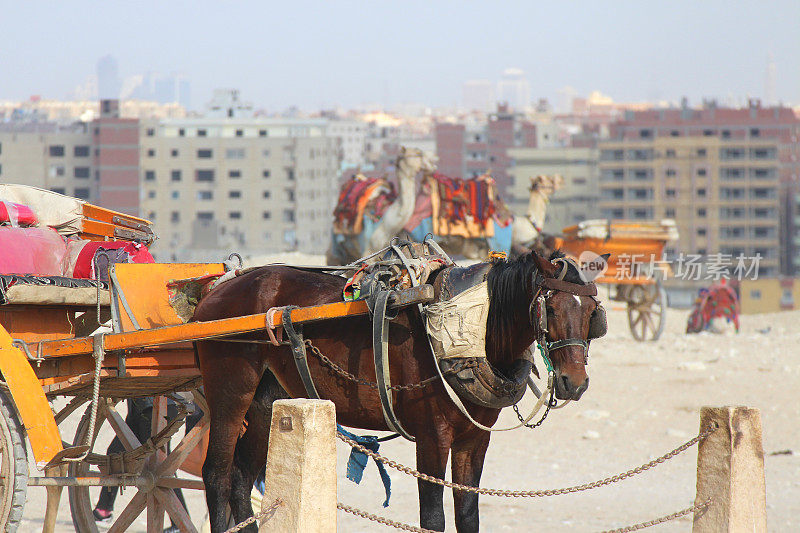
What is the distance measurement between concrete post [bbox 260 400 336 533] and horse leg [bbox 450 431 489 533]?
4.36ft

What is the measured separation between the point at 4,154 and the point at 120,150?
921 centimetres

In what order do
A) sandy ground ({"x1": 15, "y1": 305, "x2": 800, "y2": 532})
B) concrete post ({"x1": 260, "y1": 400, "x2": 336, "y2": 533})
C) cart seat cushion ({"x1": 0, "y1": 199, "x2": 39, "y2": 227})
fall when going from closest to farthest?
concrete post ({"x1": 260, "y1": 400, "x2": 336, "y2": 533}), cart seat cushion ({"x1": 0, "y1": 199, "x2": 39, "y2": 227}), sandy ground ({"x1": 15, "y1": 305, "x2": 800, "y2": 532})

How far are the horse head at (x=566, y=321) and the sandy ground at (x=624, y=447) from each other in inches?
128

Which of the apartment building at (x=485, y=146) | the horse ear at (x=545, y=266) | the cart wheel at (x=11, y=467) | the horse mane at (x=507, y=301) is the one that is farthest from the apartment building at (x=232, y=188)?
the horse ear at (x=545, y=266)

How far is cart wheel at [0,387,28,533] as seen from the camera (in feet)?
18.1

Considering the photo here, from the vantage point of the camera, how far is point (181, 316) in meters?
6.73

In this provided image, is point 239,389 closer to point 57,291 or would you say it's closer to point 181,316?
point 181,316

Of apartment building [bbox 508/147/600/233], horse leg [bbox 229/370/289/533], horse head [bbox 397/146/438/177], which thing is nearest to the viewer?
horse leg [bbox 229/370/289/533]

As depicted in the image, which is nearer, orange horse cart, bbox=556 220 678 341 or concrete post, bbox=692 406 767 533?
concrete post, bbox=692 406 767 533

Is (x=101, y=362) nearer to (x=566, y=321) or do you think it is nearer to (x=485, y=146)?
(x=566, y=321)

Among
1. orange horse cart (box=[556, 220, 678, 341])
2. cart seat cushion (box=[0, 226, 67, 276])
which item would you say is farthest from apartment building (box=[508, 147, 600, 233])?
cart seat cushion (box=[0, 226, 67, 276])

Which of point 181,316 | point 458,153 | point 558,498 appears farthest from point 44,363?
point 458,153

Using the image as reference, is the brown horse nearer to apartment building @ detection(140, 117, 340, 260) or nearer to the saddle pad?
the saddle pad

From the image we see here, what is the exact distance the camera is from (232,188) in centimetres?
8388
